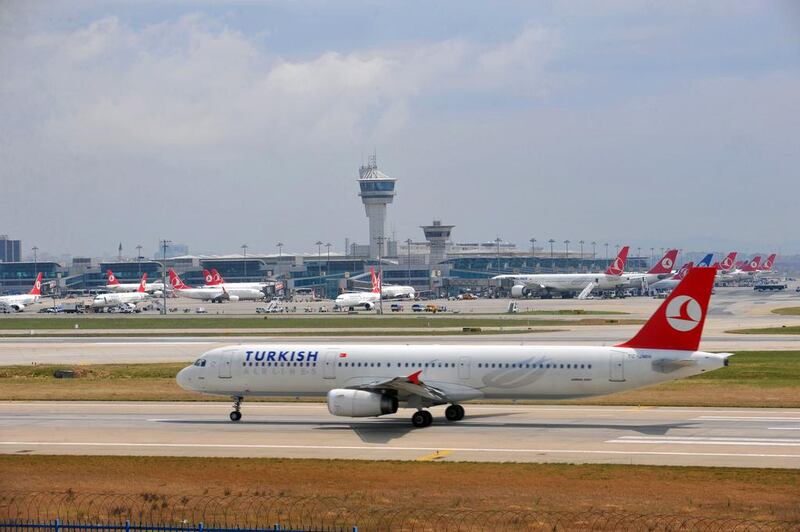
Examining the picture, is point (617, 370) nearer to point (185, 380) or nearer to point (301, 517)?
point (185, 380)

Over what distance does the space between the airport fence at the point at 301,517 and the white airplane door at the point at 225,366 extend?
1947 centimetres

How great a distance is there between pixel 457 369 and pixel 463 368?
0.29 meters

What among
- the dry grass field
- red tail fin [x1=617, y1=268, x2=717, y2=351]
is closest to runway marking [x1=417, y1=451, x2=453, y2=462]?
the dry grass field

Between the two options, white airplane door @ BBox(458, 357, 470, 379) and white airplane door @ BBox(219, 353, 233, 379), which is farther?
white airplane door @ BBox(219, 353, 233, 379)

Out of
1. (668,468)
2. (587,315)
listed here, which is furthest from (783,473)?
(587,315)

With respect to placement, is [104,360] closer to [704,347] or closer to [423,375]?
[423,375]

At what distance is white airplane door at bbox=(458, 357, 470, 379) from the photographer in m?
48.1

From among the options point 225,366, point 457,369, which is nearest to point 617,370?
point 457,369

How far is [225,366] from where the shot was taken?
5103 cm

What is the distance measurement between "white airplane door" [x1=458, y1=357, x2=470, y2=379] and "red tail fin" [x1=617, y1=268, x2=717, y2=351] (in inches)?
305

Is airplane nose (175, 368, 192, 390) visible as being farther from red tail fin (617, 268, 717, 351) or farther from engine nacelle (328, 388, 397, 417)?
red tail fin (617, 268, 717, 351)

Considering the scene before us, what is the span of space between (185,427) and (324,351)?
7.40m

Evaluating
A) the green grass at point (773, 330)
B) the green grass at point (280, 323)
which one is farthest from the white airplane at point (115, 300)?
the green grass at point (773, 330)

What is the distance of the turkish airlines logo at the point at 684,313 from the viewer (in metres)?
46.3
